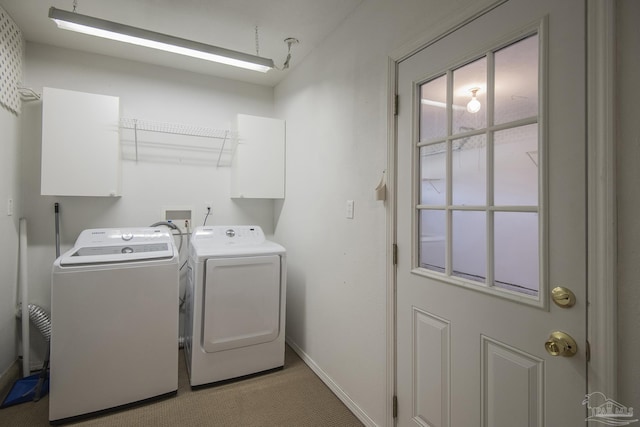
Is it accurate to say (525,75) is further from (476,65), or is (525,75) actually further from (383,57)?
(383,57)

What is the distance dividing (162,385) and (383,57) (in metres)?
2.58

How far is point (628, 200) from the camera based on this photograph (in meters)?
0.87

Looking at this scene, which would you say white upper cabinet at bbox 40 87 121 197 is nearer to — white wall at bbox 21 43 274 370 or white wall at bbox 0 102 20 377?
white wall at bbox 21 43 274 370

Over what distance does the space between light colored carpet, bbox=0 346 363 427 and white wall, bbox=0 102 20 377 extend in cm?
37

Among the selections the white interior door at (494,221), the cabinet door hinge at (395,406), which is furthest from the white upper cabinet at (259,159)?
the cabinet door hinge at (395,406)

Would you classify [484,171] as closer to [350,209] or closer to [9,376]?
[350,209]

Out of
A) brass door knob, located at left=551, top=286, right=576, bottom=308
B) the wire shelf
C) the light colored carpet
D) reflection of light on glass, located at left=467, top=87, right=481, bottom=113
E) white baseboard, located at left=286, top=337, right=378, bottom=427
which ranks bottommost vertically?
the light colored carpet

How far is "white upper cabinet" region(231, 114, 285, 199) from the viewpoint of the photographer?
114 inches

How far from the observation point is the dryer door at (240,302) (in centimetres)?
230

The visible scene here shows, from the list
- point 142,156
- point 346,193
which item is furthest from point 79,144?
point 346,193

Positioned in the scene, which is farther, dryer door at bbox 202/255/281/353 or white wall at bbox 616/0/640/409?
dryer door at bbox 202/255/281/353

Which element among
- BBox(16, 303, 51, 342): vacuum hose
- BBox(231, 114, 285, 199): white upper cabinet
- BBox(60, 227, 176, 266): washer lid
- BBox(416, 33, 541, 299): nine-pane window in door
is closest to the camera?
BBox(416, 33, 541, 299): nine-pane window in door

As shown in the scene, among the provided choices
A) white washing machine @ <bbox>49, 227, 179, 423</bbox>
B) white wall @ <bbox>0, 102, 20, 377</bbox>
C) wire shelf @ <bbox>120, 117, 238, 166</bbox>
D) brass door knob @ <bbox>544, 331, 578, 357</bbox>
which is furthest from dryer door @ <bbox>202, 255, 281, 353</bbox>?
brass door knob @ <bbox>544, 331, 578, 357</bbox>

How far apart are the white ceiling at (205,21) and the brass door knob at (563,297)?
1.94 metres
